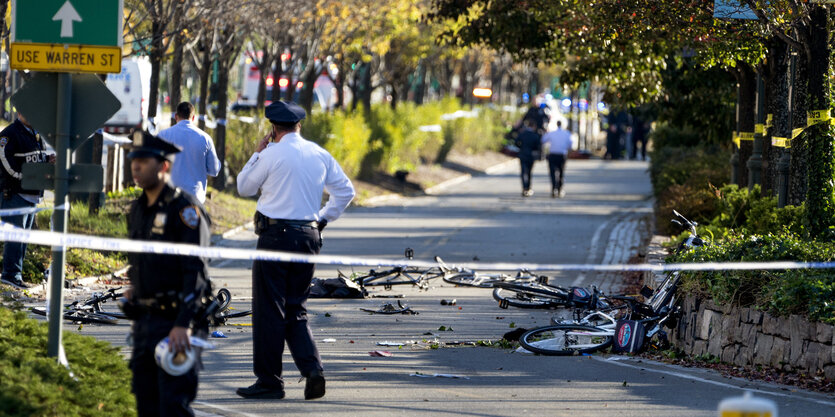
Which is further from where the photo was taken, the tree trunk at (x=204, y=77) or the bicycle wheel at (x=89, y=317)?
the tree trunk at (x=204, y=77)

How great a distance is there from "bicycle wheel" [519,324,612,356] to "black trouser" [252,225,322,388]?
234 centimetres

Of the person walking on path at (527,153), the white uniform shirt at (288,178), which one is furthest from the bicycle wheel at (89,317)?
the person walking on path at (527,153)

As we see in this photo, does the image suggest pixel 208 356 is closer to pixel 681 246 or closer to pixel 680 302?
pixel 680 302

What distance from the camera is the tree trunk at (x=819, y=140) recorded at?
10.7 m

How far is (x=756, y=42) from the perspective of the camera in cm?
1240

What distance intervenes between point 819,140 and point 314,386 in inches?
219

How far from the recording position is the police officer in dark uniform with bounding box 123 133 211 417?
18.7ft

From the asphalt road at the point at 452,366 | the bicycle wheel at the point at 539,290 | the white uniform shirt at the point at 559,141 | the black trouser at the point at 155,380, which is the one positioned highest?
the white uniform shirt at the point at 559,141

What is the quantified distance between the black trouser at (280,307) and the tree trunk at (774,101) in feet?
25.2

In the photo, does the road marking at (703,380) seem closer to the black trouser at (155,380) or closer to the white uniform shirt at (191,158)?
the black trouser at (155,380)

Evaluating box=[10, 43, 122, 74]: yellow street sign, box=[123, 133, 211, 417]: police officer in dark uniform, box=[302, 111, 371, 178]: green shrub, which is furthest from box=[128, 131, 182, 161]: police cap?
box=[302, 111, 371, 178]: green shrub

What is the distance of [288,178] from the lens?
24.9ft

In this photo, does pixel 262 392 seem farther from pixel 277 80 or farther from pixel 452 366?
pixel 277 80

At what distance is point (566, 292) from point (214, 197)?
386 inches
